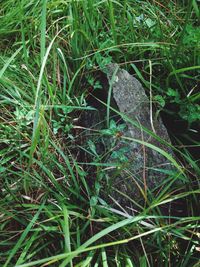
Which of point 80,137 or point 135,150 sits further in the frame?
point 80,137

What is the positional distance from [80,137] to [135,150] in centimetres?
27

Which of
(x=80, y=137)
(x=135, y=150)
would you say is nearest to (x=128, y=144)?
(x=135, y=150)

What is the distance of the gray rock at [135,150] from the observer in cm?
183

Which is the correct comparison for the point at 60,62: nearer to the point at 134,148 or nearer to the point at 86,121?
the point at 86,121

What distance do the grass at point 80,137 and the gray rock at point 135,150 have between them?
0.14ft

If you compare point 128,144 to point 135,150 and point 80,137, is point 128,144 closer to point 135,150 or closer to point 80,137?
point 135,150

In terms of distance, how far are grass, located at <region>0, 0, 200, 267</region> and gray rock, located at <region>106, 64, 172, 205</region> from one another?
44 millimetres

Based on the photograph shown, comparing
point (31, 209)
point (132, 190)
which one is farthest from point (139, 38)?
point (31, 209)

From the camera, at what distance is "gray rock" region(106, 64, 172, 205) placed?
5.99 ft

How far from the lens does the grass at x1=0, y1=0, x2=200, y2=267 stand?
1728 mm

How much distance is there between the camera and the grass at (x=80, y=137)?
1.73m

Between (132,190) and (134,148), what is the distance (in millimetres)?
176

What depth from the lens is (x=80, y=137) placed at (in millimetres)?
2045

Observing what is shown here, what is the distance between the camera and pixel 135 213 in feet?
5.96
